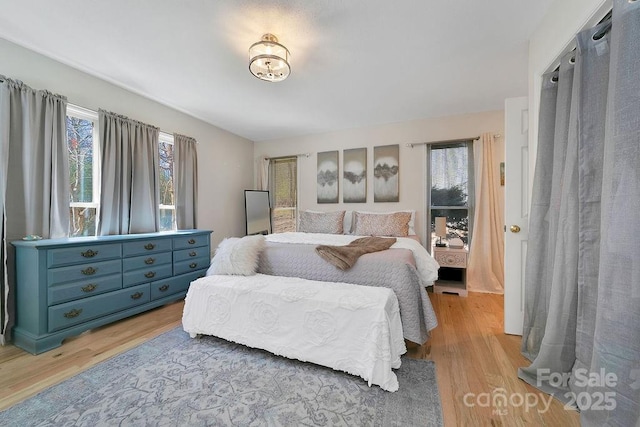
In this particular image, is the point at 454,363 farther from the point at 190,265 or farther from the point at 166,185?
the point at 166,185

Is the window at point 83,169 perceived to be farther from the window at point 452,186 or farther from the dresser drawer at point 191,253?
the window at point 452,186

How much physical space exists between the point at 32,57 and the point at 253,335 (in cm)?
302

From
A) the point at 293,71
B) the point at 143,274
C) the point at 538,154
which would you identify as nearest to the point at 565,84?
the point at 538,154

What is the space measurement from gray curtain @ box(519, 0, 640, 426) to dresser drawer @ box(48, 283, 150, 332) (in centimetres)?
318

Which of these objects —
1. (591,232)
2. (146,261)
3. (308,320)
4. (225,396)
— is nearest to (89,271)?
(146,261)

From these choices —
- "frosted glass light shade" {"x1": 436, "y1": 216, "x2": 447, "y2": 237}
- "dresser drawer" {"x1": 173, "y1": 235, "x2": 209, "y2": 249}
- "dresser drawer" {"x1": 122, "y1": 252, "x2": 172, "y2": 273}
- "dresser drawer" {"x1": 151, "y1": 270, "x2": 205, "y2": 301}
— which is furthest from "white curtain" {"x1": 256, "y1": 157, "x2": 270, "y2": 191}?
"frosted glass light shade" {"x1": 436, "y1": 216, "x2": 447, "y2": 237}

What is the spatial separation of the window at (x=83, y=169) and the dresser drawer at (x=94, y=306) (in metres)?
0.81

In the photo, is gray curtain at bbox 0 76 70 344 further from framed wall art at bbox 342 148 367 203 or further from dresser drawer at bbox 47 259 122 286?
framed wall art at bbox 342 148 367 203

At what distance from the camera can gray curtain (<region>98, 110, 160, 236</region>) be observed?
263cm

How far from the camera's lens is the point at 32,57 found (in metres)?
2.16

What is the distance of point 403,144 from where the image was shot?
12.9ft

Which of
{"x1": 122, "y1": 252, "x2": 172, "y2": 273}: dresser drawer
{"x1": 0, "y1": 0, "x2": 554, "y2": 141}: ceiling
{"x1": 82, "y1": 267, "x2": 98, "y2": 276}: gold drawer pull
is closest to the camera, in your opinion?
{"x1": 0, "y1": 0, "x2": 554, "y2": 141}: ceiling

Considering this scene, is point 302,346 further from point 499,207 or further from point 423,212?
point 499,207

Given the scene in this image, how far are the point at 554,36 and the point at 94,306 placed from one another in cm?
403
